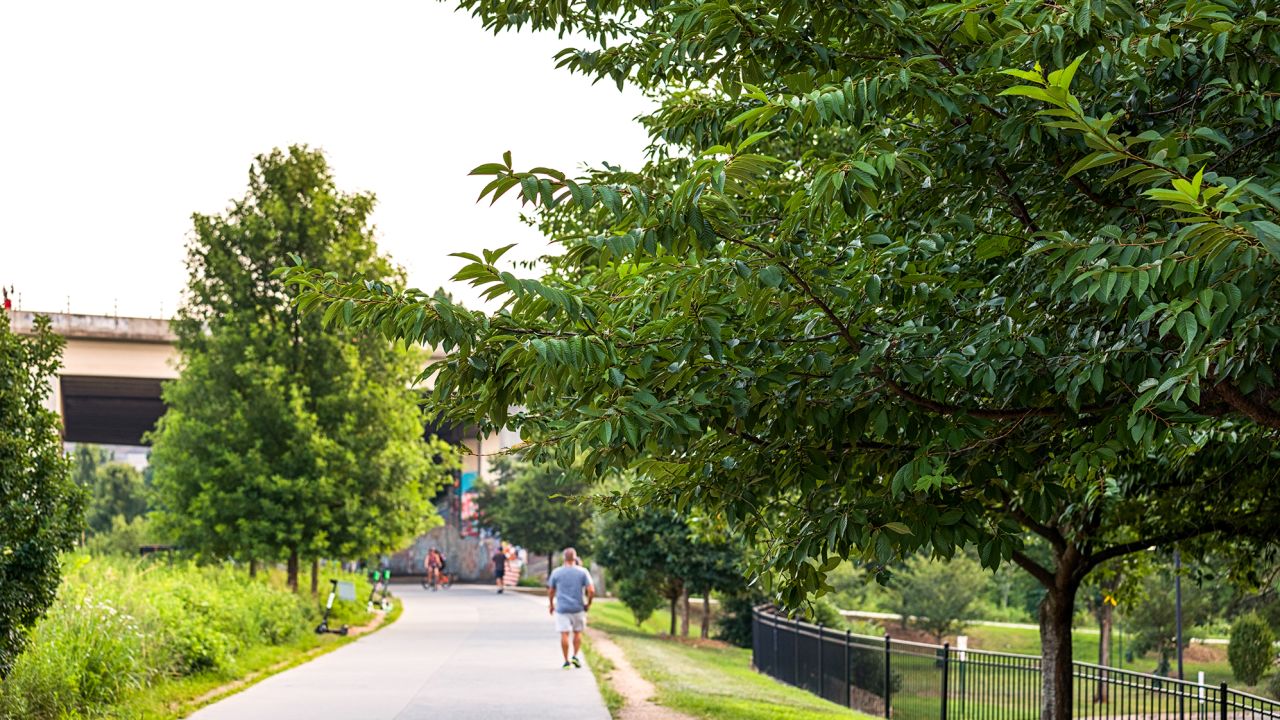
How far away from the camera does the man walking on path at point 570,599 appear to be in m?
17.0

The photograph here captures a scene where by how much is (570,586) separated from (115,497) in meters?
70.8

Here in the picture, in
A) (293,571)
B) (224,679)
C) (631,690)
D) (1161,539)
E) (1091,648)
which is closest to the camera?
(1161,539)

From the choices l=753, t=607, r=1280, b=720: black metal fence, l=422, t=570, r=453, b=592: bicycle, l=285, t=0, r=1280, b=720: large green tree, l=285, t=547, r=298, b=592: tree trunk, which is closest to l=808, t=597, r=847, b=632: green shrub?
l=753, t=607, r=1280, b=720: black metal fence

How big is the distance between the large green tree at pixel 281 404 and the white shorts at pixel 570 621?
26.6 feet

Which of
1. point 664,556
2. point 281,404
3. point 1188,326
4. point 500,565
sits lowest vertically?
point 500,565

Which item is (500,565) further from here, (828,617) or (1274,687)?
(1274,687)

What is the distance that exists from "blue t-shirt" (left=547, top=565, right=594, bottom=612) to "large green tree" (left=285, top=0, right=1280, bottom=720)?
1128cm

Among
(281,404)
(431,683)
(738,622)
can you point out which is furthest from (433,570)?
(431,683)

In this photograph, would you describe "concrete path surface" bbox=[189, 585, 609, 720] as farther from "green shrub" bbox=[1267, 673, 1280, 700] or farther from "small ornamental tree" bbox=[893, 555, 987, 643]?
"small ornamental tree" bbox=[893, 555, 987, 643]

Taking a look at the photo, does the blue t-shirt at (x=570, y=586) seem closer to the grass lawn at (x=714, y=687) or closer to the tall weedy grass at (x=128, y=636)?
the grass lawn at (x=714, y=687)

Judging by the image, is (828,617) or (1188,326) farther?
(828,617)

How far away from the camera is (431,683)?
15.2 meters

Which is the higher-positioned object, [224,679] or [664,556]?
[664,556]

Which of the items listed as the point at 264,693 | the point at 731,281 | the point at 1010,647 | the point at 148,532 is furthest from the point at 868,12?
the point at 1010,647
